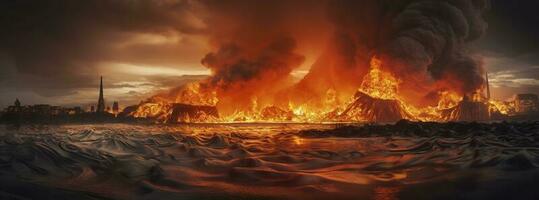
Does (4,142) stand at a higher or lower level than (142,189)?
higher

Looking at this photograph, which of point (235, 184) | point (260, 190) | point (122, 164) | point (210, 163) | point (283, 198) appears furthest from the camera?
point (210, 163)

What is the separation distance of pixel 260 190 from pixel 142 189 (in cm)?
349

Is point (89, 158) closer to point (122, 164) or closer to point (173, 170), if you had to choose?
point (122, 164)

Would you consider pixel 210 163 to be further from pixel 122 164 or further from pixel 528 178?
pixel 528 178

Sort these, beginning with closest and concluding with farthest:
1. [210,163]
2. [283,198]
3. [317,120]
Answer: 1. [283,198]
2. [210,163]
3. [317,120]

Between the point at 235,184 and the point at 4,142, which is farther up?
the point at 4,142

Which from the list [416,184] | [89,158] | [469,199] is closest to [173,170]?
[89,158]

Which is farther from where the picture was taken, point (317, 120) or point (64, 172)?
point (317, 120)

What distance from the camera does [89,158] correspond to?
15.6 metres

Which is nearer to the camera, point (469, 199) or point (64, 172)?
point (469, 199)

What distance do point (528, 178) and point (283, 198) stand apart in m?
9.06

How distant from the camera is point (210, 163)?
1855 centimetres

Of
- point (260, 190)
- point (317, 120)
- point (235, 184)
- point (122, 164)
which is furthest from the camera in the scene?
point (317, 120)

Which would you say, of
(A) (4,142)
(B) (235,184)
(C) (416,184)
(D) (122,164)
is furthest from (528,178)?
(A) (4,142)
